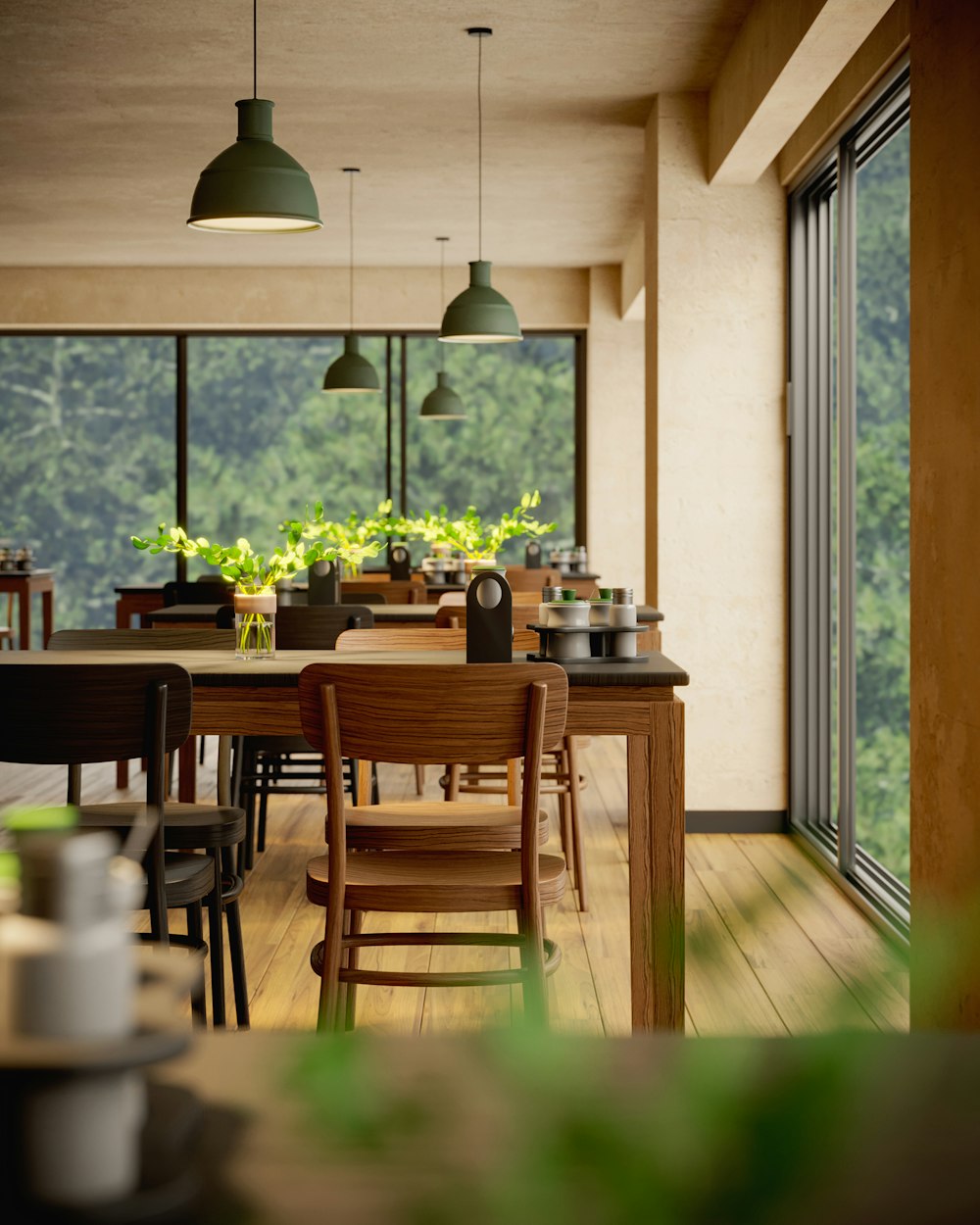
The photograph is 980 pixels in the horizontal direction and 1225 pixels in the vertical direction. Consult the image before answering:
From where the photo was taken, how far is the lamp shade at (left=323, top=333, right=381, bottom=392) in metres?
7.58

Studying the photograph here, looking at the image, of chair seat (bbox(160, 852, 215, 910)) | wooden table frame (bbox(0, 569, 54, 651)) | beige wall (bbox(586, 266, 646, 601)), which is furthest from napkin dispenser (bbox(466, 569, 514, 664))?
beige wall (bbox(586, 266, 646, 601))

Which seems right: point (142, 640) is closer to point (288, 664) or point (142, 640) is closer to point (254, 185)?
point (288, 664)

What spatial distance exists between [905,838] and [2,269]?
8.05 m

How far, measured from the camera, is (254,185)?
128 inches

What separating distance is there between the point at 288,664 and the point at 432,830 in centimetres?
51

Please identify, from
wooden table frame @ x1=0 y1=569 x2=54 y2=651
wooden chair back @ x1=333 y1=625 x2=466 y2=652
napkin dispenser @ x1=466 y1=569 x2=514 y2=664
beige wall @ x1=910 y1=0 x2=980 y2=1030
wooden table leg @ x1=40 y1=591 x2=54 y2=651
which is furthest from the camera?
wooden table leg @ x1=40 y1=591 x2=54 y2=651

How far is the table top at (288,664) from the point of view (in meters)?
2.65

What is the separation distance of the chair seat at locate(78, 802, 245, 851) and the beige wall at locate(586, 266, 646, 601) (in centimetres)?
711

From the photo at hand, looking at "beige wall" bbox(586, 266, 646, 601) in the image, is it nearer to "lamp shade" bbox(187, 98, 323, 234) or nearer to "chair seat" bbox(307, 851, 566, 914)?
"lamp shade" bbox(187, 98, 323, 234)

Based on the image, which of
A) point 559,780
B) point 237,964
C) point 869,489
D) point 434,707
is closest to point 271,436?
point 559,780

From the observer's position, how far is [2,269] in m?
9.86

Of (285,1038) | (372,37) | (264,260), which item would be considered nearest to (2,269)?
(264,260)

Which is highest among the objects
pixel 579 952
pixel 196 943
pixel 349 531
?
pixel 349 531

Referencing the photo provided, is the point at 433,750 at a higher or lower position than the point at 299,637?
lower
